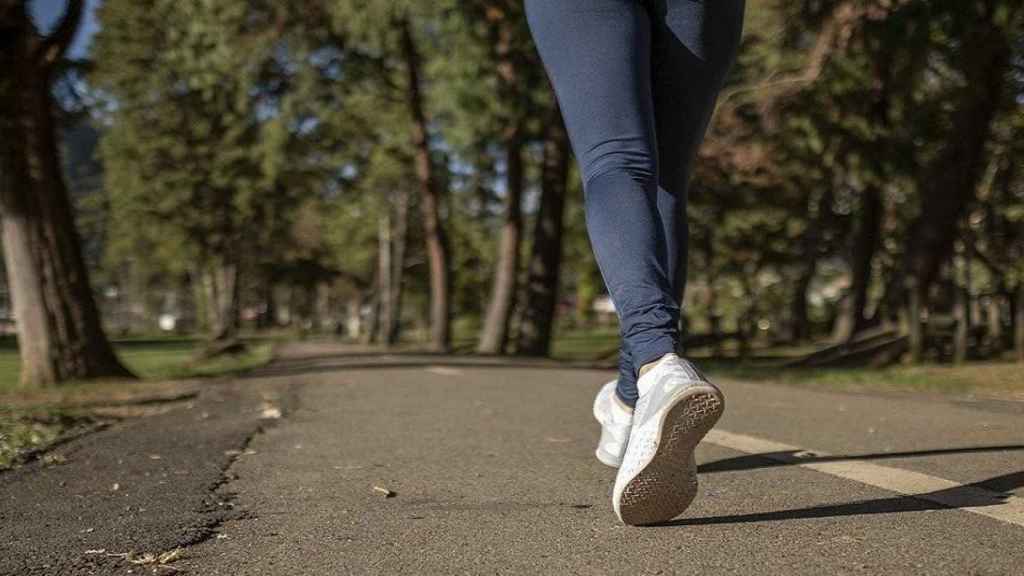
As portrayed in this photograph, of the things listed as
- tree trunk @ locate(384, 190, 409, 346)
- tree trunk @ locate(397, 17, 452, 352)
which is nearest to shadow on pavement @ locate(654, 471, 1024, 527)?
tree trunk @ locate(397, 17, 452, 352)

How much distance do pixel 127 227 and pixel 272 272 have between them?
24703 mm

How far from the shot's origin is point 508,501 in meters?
2.67

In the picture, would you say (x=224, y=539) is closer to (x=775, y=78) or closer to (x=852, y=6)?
(x=852, y=6)

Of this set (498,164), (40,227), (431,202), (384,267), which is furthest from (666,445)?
(384,267)

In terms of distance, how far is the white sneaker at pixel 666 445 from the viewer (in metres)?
2.19

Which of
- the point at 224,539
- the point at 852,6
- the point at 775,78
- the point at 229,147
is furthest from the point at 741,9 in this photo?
the point at 229,147

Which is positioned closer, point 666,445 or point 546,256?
point 666,445

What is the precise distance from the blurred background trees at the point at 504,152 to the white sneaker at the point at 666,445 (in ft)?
30.3

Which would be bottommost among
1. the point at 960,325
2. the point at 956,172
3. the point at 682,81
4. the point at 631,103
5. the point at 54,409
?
the point at 54,409

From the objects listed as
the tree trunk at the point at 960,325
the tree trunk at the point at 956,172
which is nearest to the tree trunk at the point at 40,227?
the tree trunk at the point at 956,172

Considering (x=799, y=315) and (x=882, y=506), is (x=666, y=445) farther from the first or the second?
(x=799, y=315)

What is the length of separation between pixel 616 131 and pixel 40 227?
903 cm

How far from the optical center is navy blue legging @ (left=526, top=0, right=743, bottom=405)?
2.50 meters

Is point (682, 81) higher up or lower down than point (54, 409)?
higher up
